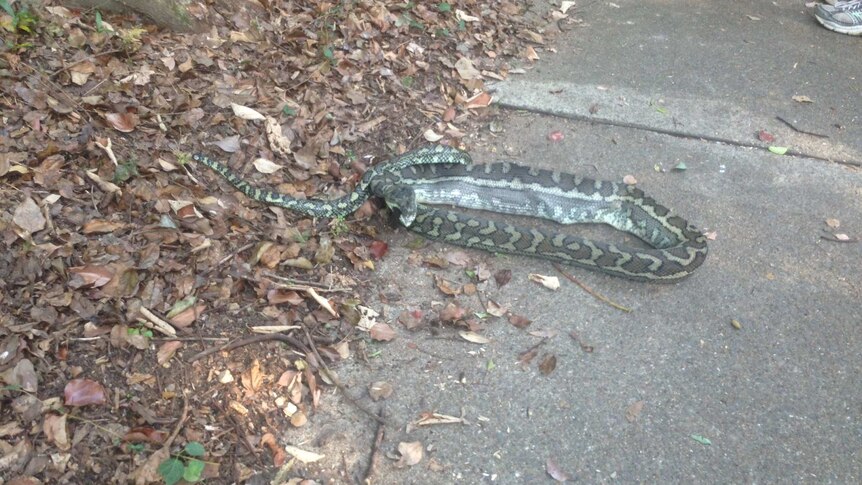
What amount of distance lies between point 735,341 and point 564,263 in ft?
4.86

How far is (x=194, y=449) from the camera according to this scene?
3736mm

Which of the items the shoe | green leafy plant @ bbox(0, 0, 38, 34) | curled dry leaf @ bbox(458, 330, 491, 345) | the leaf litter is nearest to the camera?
the leaf litter

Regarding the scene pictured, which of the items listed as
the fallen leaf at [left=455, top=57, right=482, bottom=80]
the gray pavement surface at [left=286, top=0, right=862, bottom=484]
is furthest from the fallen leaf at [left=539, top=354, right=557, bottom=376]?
the fallen leaf at [left=455, top=57, right=482, bottom=80]

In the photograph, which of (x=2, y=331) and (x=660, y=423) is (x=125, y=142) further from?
(x=660, y=423)

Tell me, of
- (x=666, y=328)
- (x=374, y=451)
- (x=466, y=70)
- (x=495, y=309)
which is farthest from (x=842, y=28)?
(x=374, y=451)

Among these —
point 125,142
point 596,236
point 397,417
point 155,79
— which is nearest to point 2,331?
point 125,142

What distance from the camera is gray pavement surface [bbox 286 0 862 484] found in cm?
428

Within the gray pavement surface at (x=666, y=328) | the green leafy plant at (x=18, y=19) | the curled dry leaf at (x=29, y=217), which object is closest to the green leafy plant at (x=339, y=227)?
the gray pavement surface at (x=666, y=328)

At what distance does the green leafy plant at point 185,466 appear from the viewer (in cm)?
358

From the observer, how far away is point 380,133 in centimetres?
680

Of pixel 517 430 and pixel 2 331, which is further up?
pixel 2 331

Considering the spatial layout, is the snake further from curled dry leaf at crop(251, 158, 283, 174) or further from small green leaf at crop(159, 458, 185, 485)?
small green leaf at crop(159, 458, 185, 485)

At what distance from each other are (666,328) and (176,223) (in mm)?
3813

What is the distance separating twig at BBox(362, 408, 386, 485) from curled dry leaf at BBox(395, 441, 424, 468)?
0.43 feet
